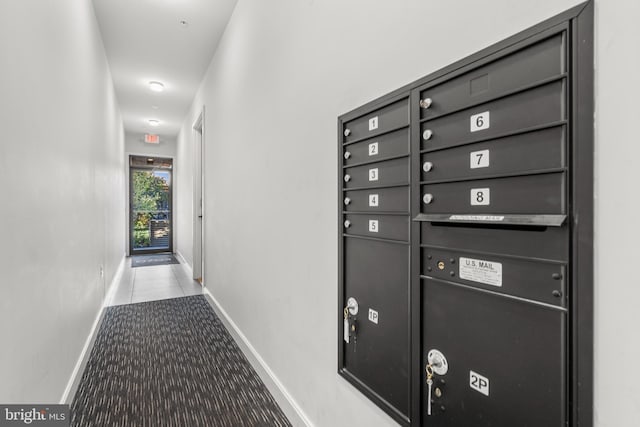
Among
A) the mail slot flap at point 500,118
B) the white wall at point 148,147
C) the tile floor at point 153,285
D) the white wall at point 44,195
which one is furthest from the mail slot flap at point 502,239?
the white wall at point 148,147

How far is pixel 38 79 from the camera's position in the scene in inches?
53.6

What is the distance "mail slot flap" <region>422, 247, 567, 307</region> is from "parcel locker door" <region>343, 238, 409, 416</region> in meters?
0.13

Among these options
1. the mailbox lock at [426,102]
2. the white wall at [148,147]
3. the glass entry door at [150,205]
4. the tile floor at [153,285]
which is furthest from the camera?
the glass entry door at [150,205]

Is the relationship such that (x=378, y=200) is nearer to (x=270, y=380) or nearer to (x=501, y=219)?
(x=501, y=219)

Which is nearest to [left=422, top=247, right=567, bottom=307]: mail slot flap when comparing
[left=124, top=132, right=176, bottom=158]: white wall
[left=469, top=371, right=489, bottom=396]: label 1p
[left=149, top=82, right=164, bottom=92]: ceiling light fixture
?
[left=469, top=371, right=489, bottom=396]: label 1p

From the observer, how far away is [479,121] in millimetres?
745

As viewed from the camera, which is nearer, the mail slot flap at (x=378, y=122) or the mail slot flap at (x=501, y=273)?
the mail slot flap at (x=501, y=273)

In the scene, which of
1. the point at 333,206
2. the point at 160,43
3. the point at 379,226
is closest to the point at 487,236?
the point at 379,226

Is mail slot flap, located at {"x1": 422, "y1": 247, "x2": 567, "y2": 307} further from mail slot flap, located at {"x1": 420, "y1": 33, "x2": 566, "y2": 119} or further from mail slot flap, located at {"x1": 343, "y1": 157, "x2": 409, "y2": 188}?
mail slot flap, located at {"x1": 420, "y1": 33, "x2": 566, "y2": 119}

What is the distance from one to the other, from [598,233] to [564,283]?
111mm

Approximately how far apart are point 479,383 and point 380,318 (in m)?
0.37

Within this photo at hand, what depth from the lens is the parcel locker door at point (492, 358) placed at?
63 cm

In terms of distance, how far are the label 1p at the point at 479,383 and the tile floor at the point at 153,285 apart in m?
3.98

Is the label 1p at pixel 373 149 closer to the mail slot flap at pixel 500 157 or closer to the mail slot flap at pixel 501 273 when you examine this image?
the mail slot flap at pixel 500 157
